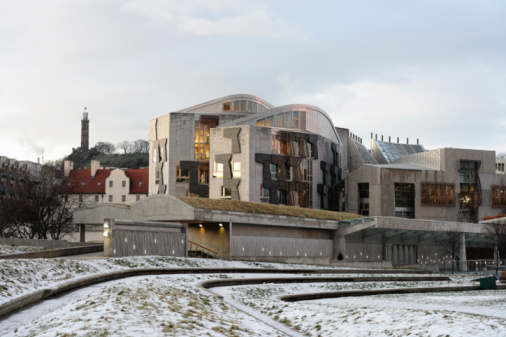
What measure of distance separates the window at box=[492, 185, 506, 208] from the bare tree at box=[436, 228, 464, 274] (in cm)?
2220

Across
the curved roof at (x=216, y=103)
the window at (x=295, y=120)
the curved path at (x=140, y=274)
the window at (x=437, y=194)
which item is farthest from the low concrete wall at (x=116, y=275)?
the curved roof at (x=216, y=103)

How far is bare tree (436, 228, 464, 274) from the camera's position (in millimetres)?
75812

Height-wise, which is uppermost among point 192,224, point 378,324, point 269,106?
point 269,106


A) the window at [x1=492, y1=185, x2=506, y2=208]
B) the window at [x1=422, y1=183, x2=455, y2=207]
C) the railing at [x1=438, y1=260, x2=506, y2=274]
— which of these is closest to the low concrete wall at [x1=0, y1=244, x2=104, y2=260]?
the railing at [x1=438, y1=260, x2=506, y2=274]

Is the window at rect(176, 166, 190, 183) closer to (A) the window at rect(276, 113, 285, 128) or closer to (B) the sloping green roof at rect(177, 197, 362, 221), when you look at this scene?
(A) the window at rect(276, 113, 285, 128)

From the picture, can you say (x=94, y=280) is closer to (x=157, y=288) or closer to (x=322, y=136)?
(x=157, y=288)

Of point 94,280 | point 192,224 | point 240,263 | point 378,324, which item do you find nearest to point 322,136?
point 192,224

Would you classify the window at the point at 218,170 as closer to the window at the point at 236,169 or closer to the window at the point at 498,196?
the window at the point at 236,169

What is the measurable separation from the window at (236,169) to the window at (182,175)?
13003 mm

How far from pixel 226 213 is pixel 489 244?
46.2 m

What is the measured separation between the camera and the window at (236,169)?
93375 millimetres

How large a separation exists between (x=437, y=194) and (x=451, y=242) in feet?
79.4

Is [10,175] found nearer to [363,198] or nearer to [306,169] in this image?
[306,169]

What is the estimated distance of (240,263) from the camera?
48.9 metres
